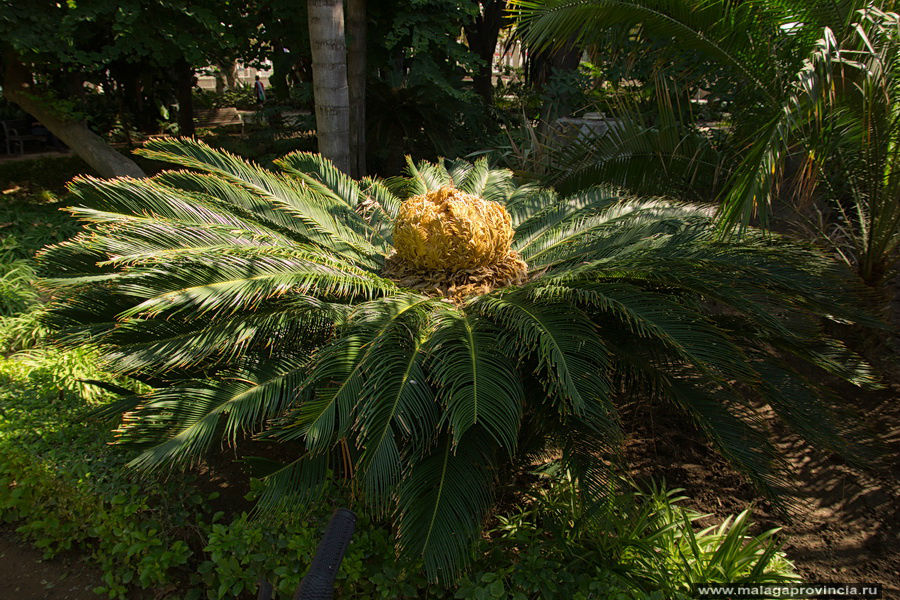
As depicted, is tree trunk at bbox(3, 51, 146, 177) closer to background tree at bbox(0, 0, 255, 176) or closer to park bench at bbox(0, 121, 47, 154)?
background tree at bbox(0, 0, 255, 176)

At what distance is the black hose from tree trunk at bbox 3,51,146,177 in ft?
23.8

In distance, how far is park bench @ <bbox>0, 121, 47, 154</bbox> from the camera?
11.2 meters

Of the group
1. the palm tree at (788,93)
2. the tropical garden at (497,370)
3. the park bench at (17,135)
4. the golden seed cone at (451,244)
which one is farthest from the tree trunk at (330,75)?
the park bench at (17,135)

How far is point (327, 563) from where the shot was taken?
124cm

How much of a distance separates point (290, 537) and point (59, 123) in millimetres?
7568

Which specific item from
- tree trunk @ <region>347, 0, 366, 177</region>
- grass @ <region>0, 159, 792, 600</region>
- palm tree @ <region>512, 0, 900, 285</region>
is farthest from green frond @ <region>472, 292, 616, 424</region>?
tree trunk @ <region>347, 0, 366, 177</region>

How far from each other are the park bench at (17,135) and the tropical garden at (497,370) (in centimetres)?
971

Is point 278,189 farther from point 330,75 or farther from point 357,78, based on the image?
point 357,78

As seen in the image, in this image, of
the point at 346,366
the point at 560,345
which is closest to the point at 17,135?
the point at 346,366

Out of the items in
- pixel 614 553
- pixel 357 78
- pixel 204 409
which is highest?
pixel 357 78

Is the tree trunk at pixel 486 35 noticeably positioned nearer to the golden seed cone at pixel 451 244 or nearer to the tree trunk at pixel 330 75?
the tree trunk at pixel 330 75

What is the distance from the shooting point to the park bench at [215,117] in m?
16.2

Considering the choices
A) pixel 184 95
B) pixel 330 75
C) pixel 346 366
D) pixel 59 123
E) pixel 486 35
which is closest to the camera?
pixel 346 366

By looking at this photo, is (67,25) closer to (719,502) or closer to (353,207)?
(353,207)
